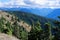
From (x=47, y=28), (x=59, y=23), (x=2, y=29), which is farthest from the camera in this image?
(x=2, y=29)

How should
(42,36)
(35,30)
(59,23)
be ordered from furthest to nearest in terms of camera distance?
(35,30) → (42,36) → (59,23)

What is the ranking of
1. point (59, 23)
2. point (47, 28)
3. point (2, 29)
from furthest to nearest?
point (2, 29)
point (47, 28)
point (59, 23)

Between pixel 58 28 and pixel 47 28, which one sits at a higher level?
pixel 58 28

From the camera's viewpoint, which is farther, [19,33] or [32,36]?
[19,33]

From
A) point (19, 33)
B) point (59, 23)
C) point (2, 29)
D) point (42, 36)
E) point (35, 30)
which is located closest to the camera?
point (59, 23)

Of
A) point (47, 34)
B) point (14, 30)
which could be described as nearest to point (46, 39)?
point (47, 34)

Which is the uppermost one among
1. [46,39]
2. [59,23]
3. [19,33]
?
[59,23]

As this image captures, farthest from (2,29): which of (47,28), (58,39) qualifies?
(58,39)

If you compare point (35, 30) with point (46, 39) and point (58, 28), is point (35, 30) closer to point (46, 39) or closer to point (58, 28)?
point (46, 39)

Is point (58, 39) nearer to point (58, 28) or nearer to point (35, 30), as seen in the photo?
point (58, 28)
